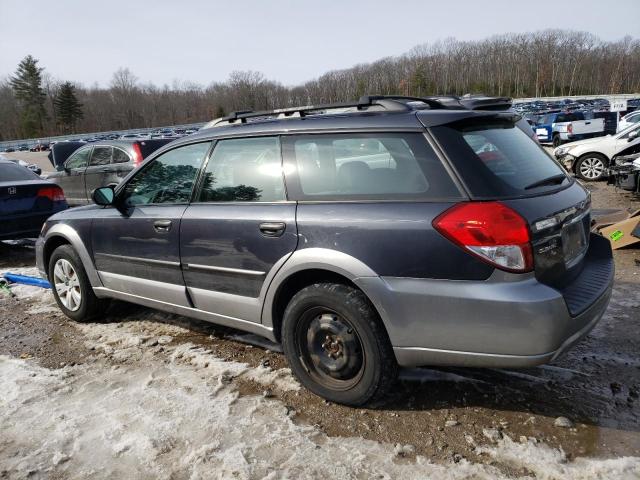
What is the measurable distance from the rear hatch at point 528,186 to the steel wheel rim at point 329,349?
1069 mm

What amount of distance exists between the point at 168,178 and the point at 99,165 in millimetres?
7422

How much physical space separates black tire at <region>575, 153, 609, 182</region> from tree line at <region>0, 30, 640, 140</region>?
8707cm

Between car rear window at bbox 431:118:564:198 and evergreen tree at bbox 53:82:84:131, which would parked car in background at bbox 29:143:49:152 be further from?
car rear window at bbox 431:118:564:198

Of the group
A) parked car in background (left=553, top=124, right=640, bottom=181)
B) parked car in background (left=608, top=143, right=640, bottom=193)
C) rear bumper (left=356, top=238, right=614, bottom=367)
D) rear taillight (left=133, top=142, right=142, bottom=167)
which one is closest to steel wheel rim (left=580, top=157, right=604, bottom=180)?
parked car in background (left=553, top=124, right=640, bottom=181)

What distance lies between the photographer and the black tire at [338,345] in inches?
110

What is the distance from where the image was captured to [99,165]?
1044cm

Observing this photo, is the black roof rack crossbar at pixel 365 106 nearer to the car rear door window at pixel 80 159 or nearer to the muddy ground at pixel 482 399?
the muddy ground at pixel 482 399

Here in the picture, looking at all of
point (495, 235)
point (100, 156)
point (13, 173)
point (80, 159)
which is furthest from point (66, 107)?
point (495, 235)

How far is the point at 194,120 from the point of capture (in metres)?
125

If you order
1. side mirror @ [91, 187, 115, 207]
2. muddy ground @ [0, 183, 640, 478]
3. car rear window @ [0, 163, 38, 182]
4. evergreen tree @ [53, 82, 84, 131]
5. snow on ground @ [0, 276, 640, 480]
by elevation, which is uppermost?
evergreen tree @ [53, 82, 84, 131]

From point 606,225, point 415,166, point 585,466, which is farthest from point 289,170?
point 606,225

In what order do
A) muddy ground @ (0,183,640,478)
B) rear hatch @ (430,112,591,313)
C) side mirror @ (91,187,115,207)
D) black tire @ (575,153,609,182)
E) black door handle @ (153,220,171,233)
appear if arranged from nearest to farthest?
rear hatch @ (430,112,591,313) < muddy ground @ (0,183,640,478) < black door handle @ (153,220,171,233) < side mirror @ (91,187,115,207) < black tire @ (575,153,609,182)

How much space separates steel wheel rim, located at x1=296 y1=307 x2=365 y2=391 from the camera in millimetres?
2920

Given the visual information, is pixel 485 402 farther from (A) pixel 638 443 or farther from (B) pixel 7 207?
(B) pixel 7 207
